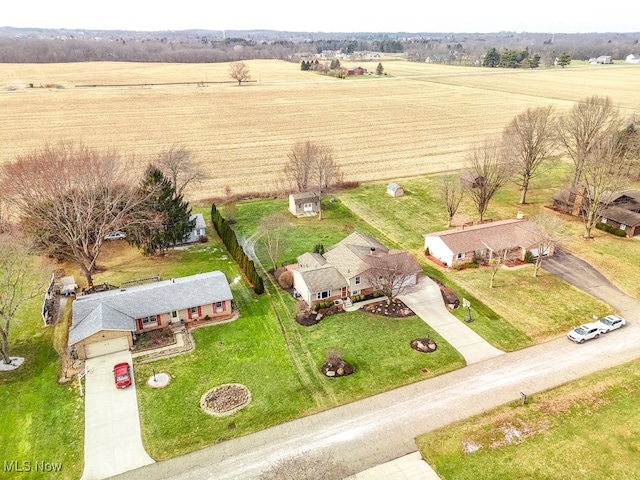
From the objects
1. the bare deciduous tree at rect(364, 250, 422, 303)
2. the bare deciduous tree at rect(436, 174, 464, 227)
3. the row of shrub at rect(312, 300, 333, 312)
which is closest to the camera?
the row of shrub at rect(312, 300, 333, 312)

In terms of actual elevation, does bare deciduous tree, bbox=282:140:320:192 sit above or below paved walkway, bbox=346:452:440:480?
above

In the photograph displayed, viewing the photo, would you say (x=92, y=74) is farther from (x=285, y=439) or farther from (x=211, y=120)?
(x=285, y=439)

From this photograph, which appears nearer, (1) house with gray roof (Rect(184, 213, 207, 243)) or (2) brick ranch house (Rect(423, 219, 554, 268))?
(2) brick ranch house (Rect(423, 219, 554, 268))

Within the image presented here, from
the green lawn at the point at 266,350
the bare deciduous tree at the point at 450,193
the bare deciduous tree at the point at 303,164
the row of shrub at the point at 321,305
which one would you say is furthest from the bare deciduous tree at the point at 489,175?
the row of shrub at the point at 321,305

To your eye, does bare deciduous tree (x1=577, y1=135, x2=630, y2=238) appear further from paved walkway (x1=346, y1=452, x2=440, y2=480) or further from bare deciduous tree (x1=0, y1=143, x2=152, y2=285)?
bare deciduous tree (x1=0, y1=143, x2=152, y2=285)

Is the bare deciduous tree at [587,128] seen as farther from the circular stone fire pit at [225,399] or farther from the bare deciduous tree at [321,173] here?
the circular stone fire pit at [225,399]

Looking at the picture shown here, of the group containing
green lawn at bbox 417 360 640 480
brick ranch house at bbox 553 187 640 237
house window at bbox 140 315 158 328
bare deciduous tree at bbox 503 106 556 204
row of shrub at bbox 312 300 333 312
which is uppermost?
bare deciduous tree at bbox 503 106 556 204

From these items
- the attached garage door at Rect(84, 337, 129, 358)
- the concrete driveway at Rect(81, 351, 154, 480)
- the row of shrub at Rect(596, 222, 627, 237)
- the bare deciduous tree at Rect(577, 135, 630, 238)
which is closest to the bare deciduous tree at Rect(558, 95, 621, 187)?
the bare deciduous tree at Rect(577, 135, 630, 238)

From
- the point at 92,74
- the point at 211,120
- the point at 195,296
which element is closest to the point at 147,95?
the point at 211,120
